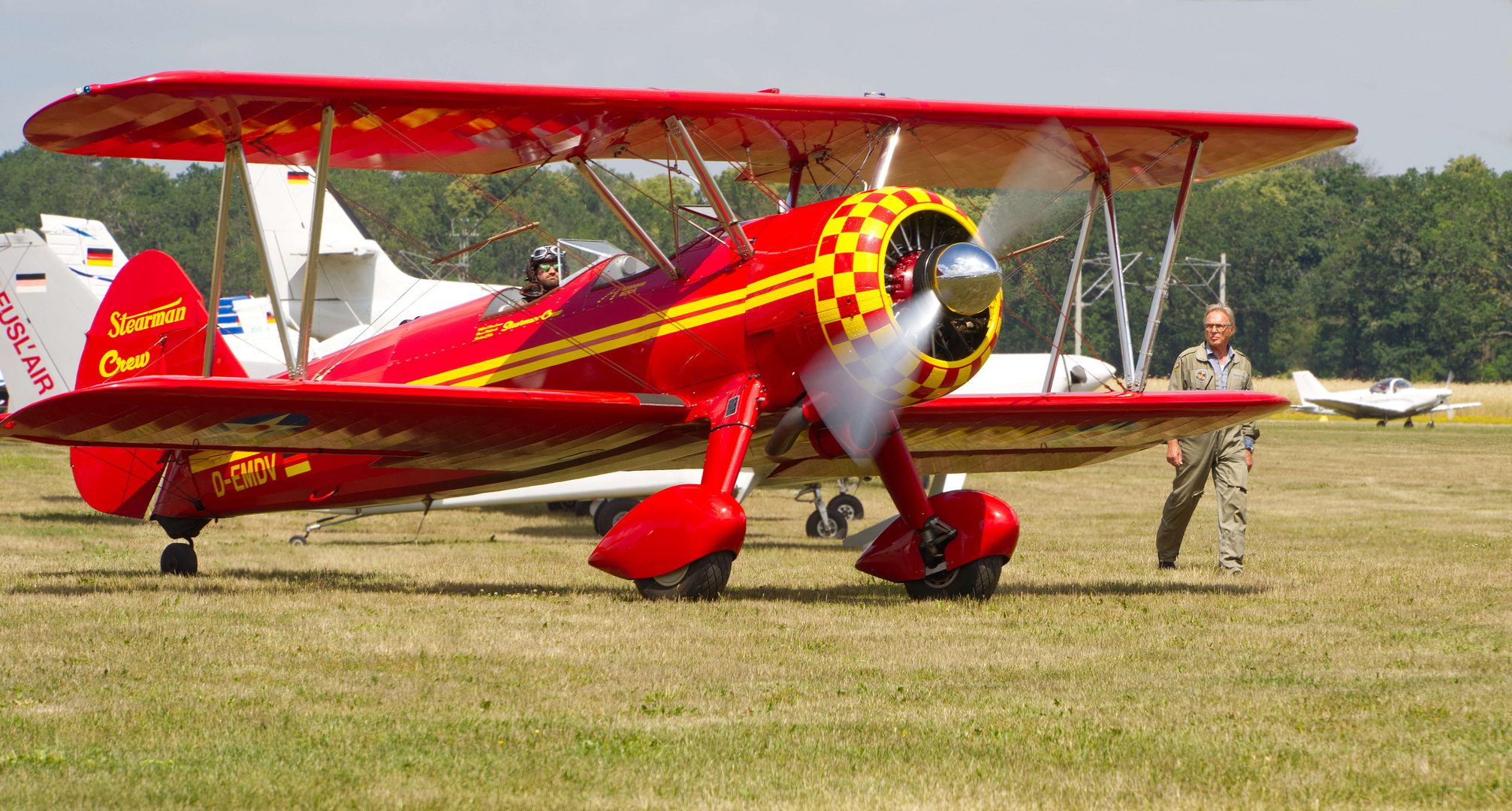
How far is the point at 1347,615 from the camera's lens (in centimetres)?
778

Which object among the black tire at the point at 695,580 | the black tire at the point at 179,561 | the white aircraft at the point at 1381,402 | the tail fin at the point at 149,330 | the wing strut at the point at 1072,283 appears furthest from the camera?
the white aircraft at the point at 1381,402

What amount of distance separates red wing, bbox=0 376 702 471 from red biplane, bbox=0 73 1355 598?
0.02m

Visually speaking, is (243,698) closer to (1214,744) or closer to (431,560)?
(1214,744)

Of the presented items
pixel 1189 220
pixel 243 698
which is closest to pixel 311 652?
pixel 243 698

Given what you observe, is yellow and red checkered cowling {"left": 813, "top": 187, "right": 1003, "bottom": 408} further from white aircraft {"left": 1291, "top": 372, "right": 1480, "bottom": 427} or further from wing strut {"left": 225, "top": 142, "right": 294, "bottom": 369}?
white aircraft {"left": 1291, "top": 372, "right": 1480, "bottom": 427}

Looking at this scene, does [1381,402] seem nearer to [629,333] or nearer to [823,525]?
[823,525]

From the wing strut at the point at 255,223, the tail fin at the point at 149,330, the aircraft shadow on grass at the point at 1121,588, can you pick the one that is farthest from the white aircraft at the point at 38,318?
the aircraft shadow on grass at the point at 1121,588

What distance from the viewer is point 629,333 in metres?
8.86

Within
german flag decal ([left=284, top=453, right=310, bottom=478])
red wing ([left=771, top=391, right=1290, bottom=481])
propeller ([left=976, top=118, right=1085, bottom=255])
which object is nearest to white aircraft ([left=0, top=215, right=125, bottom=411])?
german flag decal ([left=284, top=453, right=310, bottom=478])

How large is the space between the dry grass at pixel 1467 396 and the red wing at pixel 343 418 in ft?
136

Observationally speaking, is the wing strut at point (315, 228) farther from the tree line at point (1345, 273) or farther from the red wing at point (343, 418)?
the tree line at point (1345, 273)

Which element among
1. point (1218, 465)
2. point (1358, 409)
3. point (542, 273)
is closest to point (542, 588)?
point (542, 273)

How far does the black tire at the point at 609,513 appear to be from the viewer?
15320 mm

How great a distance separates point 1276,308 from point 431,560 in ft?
251
